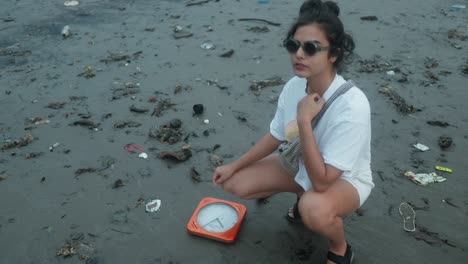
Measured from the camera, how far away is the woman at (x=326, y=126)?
227cm

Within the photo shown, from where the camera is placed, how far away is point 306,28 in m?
2.31

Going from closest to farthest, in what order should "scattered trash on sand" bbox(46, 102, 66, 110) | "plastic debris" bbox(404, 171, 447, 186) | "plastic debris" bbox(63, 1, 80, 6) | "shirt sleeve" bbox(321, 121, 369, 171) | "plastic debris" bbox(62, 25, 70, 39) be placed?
"shirt sleeve" bbox(321, 121, 369, 171) → "plastic debris" bbox(404, 171, 447, 186) → "scattered trash on sand" bbox(46, 102, 66, 110) → "plastic debris" bbox(62, 25, 70, 39) → "plastic debris" bbox(63, 1, 80, 6)

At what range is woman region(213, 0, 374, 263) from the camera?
227 centimetres

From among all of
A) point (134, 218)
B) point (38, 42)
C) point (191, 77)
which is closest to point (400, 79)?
point (191, 77)

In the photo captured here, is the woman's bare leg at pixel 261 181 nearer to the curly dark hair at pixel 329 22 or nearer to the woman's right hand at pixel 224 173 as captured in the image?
the woman's right hand at pixel 224 173

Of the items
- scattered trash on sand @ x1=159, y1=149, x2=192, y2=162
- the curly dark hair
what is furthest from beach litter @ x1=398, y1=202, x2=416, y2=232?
scattered trash on sand @ x1=159, y1=149, x2=192, y2=162

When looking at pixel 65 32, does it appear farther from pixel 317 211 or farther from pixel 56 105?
pixel 317 211

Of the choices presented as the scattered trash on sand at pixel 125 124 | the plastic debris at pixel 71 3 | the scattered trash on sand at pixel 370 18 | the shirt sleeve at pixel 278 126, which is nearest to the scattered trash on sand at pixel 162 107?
the scattered trash on sand at pixel 125 124

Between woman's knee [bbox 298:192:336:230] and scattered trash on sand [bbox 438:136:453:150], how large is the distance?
7.22ft

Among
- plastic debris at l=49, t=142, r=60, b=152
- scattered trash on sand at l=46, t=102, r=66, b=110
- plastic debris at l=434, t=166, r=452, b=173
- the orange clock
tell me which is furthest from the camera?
scattered trash on sand at l=46, t=102, r=66, b=110

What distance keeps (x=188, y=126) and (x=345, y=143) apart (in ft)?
8.47

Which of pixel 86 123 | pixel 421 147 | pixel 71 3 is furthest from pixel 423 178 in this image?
pixel 71 3

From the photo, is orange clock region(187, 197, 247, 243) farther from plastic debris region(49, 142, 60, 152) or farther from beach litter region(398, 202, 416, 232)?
plastic debris region(49, 142, 60, 152)

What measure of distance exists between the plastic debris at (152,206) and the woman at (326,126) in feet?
4.46
